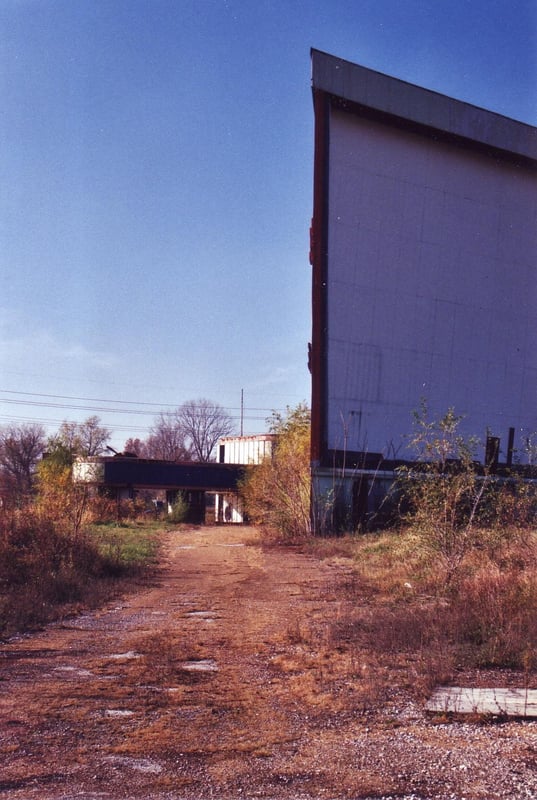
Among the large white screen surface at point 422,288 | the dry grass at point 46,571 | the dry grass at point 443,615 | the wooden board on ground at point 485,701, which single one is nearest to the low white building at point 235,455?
the large white screen surface at point 422,288

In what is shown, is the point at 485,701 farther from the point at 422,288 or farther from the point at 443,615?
the point at 422,288

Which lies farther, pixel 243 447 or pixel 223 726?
pixel 243 447

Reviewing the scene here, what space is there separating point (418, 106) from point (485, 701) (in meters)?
23.0

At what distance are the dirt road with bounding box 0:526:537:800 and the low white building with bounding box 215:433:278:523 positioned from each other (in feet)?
128

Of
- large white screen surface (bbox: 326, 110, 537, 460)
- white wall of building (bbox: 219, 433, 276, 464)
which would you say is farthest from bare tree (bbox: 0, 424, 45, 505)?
large white screen surface (bbox: 326, 110, 537, 460)

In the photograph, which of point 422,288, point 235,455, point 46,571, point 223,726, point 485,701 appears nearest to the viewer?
point 223,726

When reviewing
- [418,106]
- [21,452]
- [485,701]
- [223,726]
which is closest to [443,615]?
[485,701]

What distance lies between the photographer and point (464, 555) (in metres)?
11.2

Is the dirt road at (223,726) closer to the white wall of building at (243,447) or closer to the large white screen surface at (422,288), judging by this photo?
the large white screen surface at (422,288)

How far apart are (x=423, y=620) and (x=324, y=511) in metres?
14.7

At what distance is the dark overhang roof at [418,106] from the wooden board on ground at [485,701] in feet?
70.7

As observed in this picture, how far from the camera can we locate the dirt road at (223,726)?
Answer: 12.6 ft

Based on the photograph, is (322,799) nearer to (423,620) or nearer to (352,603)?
(423,620)

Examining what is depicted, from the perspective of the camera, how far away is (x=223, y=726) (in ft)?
15.8
